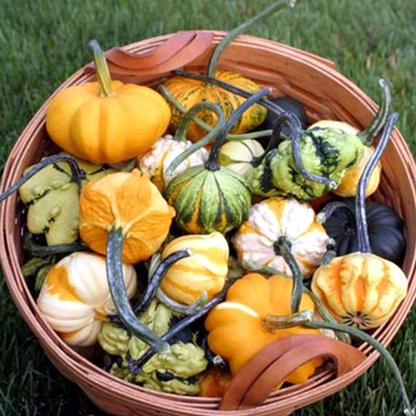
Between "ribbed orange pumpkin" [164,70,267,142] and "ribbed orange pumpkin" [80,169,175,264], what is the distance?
334mm

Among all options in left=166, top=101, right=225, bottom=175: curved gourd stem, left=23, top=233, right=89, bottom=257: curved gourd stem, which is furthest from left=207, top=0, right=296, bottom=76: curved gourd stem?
left=23, top=233, right=89, bottom=257: curved gourd stem

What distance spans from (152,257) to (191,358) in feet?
0.72

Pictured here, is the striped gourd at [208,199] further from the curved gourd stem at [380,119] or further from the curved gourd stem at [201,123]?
the curved gourd stem at [380,119]

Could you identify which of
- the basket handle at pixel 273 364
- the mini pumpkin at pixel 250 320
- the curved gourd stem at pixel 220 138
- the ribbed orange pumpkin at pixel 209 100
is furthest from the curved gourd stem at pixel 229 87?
the basket handle at pixel 273 364

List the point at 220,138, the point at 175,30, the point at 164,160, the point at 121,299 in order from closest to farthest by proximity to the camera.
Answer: the point at 121,299 < the point at 220,138 < the point at 164,160 < the point at 175,30

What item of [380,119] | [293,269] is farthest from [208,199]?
[380,119]

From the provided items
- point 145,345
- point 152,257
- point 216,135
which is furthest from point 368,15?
point 145,345

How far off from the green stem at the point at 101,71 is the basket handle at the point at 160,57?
3.7 inches

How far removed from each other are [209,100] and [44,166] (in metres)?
0.42

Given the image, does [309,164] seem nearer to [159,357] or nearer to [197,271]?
[197,271]

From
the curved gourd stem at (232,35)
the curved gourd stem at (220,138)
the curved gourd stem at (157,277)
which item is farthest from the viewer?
the curved gourd stem at (232,35)

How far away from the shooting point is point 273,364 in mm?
1237

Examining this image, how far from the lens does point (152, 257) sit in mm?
1470

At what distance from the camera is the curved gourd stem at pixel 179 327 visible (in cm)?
133
